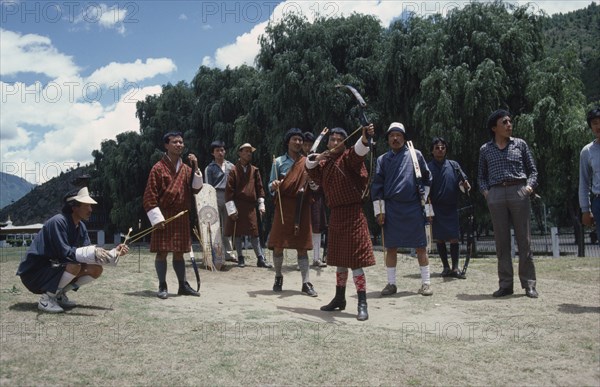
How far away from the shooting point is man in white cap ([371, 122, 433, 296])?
22.6 ft

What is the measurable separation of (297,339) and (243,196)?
15.5 feet

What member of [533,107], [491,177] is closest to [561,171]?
[533,107]

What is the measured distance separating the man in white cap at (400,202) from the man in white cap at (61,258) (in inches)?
134

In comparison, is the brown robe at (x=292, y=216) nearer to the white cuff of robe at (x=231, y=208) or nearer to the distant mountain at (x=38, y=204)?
the white cuff of robe at (x=231, y=208)

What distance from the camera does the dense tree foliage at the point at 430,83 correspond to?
16.3m

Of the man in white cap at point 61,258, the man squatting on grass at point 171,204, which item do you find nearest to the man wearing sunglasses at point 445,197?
the man squatting on grass at point 171,204

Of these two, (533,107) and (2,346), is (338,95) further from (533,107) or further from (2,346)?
(2,346)

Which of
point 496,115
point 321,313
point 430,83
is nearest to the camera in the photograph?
point 321,313

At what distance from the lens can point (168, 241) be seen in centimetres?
642

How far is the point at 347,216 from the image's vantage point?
5781mm

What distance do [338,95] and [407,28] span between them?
3542 mm

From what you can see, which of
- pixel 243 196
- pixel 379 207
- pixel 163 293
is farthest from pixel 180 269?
pixel 379 207

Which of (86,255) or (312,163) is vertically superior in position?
(312,163)

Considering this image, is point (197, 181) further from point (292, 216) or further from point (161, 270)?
point (292, 216)
